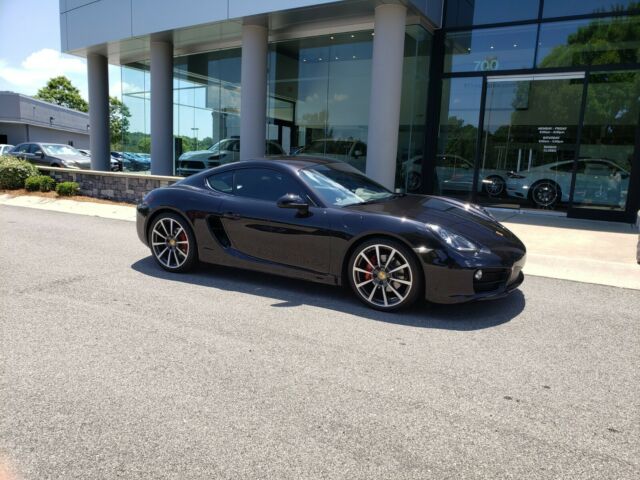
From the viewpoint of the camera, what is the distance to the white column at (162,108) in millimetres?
15578

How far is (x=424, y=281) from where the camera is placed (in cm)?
439

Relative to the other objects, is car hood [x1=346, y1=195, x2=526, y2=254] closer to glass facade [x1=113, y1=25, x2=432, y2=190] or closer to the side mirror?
the side mirror

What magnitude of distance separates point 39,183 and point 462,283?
14235mm

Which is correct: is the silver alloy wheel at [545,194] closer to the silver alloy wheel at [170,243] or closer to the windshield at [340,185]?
the windshield at [340,185]

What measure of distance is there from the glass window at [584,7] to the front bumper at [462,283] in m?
9.30

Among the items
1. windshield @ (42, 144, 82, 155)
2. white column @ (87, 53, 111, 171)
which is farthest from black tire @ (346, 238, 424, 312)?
windshield @ (42, 144, 82, 155)

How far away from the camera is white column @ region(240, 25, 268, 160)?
13.1m

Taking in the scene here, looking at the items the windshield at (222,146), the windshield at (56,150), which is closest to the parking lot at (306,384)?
the windshield at (222,146)

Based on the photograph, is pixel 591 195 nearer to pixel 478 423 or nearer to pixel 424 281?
pixel 424 281

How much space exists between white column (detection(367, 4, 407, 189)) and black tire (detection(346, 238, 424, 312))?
22.9ft

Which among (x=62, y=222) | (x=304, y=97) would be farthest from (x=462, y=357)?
(x=304, y=97)

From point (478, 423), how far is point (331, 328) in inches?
65.5

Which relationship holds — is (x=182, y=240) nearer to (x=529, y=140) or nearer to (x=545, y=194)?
(x=545, y=194)

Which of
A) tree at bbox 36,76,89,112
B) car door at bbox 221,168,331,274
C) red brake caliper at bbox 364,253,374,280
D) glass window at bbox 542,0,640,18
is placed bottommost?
red brake caliper at bbox 364,253,374,280
